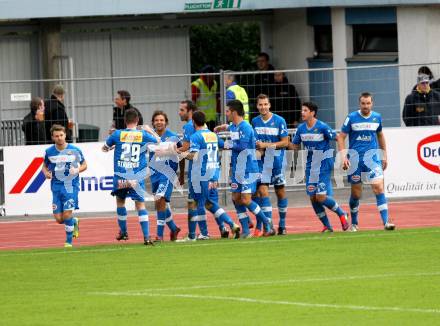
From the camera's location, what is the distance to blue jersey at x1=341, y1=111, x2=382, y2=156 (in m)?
20.3

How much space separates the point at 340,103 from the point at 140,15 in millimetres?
6142

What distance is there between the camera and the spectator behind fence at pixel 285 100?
2681 cm

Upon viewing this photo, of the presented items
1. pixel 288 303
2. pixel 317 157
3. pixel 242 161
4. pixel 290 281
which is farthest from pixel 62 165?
pixel 288 303

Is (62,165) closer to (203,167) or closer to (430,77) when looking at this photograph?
(203,167)

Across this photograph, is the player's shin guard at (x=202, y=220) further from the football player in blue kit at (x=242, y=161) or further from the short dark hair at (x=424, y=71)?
the short dark hair at (x=424, y=71)

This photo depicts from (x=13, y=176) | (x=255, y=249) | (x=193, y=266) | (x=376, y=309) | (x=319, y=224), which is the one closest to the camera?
(x=376, y=309)

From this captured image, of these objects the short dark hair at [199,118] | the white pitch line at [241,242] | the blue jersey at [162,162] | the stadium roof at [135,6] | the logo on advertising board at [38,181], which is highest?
the stadium roof at [135,6]

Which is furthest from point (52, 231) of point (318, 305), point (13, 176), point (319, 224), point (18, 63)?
point (318, 305)

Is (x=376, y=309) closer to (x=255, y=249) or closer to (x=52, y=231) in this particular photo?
(x=255, y=249)

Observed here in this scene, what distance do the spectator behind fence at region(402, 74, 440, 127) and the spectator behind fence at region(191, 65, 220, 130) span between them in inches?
147

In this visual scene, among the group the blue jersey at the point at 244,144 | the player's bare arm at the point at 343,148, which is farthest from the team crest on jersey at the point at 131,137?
the player's bare arm at the point at 343,148

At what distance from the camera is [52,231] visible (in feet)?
76.5

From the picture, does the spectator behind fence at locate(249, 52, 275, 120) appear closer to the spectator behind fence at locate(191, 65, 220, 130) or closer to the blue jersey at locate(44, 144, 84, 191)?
the spectator behind fence at locate(191, 65, 220, 130)

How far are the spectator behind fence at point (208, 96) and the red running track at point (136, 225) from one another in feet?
9.41
